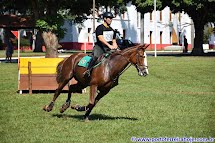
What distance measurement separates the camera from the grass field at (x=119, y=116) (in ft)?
34.3

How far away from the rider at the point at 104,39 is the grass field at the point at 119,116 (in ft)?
5.01

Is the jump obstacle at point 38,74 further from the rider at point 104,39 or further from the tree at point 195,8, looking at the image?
the tree at point 195,8

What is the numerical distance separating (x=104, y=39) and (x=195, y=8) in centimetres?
3817

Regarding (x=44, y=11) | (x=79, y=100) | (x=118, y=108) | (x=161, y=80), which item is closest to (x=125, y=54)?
(x=118, y=108)

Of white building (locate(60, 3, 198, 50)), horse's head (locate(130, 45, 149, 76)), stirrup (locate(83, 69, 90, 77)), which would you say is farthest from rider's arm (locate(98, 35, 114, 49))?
white building (locate(60, 3, 198, 50))

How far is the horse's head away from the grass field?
117 cm

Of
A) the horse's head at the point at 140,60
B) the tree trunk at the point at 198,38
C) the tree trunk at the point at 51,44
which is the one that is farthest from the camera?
the tree trunk at the point at 198,38

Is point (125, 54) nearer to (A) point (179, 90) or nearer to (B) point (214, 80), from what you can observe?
(A) point (179, 90)

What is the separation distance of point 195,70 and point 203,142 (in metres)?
23.2

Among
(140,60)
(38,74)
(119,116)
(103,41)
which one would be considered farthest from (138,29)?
(140,60)

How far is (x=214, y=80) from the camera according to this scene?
2531cm

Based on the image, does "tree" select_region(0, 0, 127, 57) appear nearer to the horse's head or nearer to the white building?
the horse's head

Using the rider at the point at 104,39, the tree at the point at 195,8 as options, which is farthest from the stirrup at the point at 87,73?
the tree at the point at 195,8

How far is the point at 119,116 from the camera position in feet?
44.1
